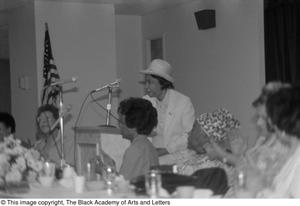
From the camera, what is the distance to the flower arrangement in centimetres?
Result: 243

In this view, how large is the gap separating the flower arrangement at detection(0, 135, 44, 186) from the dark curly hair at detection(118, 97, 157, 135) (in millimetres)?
446

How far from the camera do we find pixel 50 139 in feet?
9.63

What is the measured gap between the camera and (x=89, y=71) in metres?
5.45

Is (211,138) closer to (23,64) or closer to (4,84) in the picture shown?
(23,64)

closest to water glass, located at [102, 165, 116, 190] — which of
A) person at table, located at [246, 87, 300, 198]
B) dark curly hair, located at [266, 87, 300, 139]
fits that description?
person at table, located at [246, 87, 300, 198]

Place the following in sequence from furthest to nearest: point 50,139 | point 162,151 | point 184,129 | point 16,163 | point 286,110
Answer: point 184,129 → point 162,151 → point 50,139 → point 16,163 → point 286,110

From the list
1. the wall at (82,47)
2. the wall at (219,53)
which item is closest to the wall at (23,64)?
the wall at (82,47)

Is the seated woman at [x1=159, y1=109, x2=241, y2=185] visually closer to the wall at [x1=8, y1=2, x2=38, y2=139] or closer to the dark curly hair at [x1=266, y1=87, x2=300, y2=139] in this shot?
the dark curly hair at [x1=266, y1=87, x2=300, y2=139]

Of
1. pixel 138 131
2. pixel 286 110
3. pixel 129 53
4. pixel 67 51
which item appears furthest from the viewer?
pixel 129 53

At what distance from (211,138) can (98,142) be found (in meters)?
0.93

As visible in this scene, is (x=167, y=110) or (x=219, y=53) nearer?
(x=167, y=110)

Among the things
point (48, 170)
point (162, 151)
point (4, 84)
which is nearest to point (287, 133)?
point (48, 170)

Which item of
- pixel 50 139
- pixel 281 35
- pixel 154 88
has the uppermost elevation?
pixel 281 35

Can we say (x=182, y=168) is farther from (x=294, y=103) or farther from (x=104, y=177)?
(x=294, y=103)
